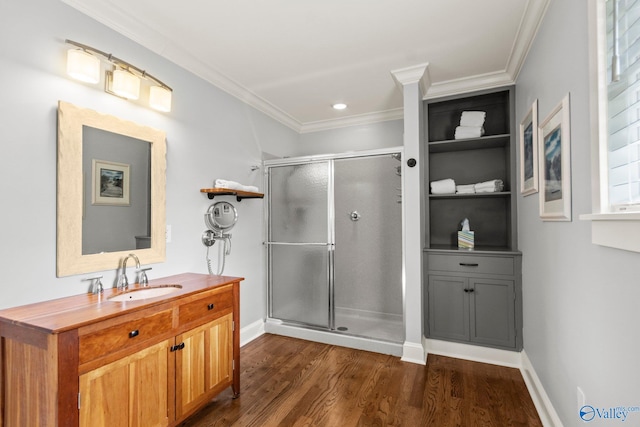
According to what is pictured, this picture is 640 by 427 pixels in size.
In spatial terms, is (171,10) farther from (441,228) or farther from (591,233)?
(441,228)

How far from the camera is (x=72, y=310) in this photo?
1.42m

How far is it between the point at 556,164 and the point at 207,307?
2116mm

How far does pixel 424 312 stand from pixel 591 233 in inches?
Result: 68.9

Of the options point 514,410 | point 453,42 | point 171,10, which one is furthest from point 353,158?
point 514,410

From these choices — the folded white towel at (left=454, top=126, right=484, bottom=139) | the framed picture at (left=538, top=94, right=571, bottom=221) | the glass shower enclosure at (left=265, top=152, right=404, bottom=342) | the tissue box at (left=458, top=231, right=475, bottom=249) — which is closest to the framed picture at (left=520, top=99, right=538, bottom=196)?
the framed picture at (left=538, top=94, right=571, bottom=221)

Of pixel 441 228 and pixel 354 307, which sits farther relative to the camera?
pixel 354 307

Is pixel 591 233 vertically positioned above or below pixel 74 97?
below

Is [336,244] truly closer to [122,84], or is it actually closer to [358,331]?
[358,331]

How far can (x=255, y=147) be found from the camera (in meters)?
3.23

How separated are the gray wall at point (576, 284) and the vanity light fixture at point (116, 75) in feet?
7.54

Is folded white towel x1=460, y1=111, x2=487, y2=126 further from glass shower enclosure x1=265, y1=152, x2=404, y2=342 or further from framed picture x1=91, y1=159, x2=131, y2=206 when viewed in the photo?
framed picture x1=91, y1=159, x2=131, y2=206

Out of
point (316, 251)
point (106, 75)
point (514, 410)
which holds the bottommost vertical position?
point (514, 410)

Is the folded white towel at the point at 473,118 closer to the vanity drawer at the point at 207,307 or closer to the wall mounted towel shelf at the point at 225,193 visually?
the wall mounted towel shelf at the point at 225,193

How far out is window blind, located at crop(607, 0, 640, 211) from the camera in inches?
38.4
